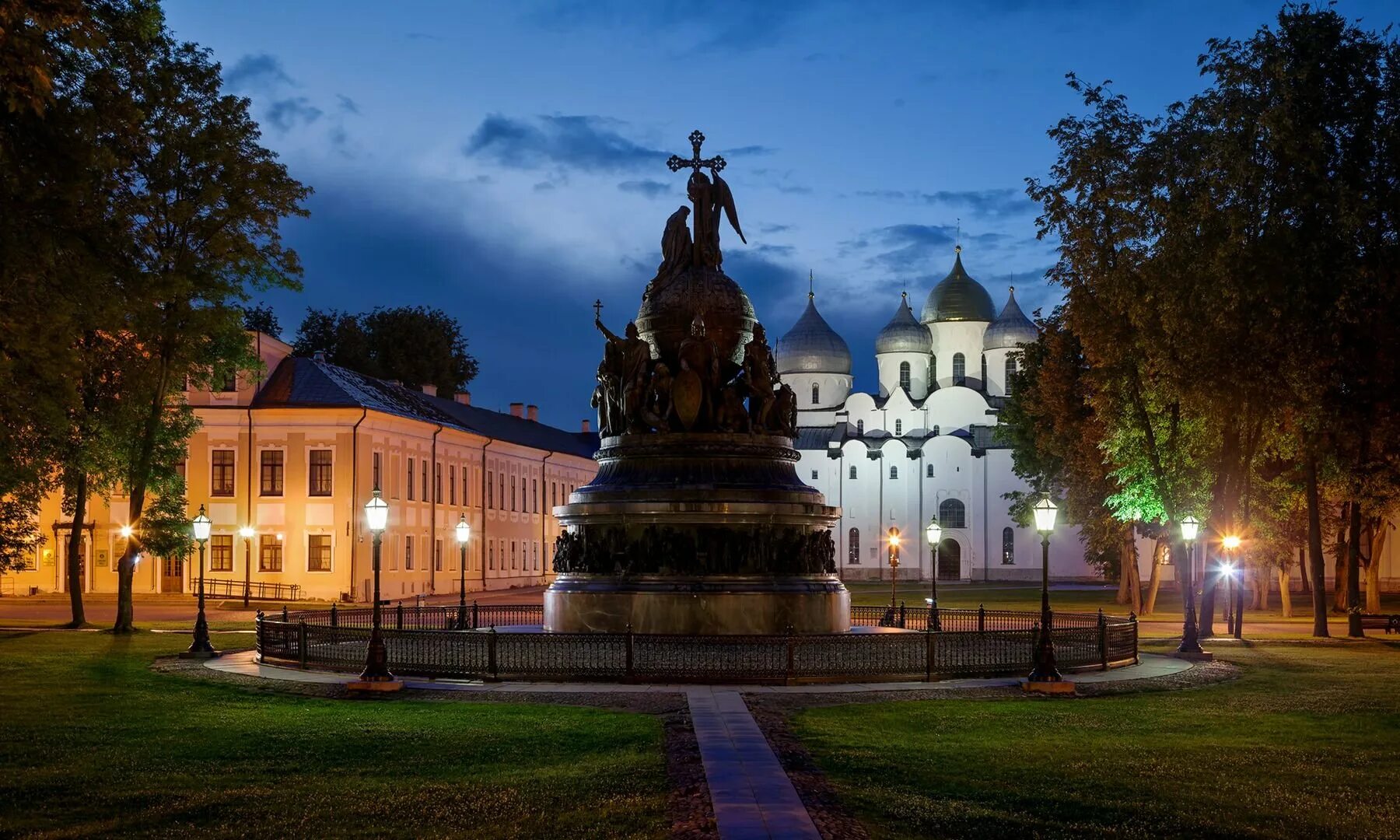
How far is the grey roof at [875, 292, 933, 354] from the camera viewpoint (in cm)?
10875

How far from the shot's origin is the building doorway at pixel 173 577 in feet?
182

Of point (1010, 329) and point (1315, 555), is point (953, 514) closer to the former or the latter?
point (1010, 329)

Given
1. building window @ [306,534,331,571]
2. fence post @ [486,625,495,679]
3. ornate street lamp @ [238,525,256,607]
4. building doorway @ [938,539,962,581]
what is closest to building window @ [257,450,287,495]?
ornate street lamp @ [238,525,256,607]

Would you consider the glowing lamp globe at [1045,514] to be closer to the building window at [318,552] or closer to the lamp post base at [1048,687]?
the lamp post base at [1048,687]

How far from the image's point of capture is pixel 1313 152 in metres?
32.0

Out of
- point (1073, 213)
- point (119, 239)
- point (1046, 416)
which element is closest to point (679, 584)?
point (119, 239)

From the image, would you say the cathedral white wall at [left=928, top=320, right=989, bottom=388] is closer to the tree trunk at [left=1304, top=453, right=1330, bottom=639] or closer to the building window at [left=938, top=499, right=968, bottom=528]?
the building window at [left=938, top=499, right=968, bottom=528]

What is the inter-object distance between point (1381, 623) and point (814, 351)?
7344 cm

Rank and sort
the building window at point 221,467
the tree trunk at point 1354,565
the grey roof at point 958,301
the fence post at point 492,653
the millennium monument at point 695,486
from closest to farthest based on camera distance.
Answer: the fence post at point 492,653 < the millennium monument at point 695,486 < the tree trunk at point 1354,565 < the building window at point 221,467 < the grey roof at point 958,301

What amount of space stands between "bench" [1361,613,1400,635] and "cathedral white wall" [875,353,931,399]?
6830 cm

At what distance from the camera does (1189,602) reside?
30.6 metres

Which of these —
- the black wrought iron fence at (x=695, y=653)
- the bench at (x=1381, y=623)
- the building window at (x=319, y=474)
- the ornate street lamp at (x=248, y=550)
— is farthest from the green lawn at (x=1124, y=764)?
the ornate street lamp at (x=248, y=550)

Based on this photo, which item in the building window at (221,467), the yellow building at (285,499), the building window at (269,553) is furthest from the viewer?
the building window at (221,467)

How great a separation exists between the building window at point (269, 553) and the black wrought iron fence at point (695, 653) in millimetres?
31311
